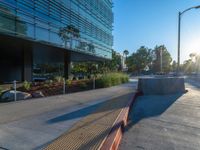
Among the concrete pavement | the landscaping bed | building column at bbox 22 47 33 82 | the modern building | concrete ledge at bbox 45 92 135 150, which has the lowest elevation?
the concrete pavement

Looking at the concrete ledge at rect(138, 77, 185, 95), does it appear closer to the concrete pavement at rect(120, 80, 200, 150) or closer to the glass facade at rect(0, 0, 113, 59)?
the concrete pavement at rect(120, 80, 200, 150)

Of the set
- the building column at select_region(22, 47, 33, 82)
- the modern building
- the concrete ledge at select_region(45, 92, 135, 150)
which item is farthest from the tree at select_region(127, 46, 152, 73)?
the concrete ledge at select_region(45, 92, 135, 150)

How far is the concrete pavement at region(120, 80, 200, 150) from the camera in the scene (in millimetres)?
5238

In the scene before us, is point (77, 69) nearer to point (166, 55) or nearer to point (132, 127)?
point (132, 127)

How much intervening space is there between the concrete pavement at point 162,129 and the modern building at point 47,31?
9233 mm

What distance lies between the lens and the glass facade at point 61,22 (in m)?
13.3

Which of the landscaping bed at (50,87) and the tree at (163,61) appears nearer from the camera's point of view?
the landscaping bed at (50,87)

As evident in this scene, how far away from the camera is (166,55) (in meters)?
103

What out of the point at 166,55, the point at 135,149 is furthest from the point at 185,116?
the point at 166,55

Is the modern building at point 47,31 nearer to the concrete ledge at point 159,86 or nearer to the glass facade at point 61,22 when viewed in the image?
the glass facade at point 61,22

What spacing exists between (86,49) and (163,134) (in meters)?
18.0

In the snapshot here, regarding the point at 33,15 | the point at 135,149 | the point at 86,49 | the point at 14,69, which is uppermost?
the point at 33,15

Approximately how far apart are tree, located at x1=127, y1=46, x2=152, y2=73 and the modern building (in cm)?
6745

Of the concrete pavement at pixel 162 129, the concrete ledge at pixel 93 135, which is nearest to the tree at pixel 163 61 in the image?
the concrete pavement at pixel 162 129
